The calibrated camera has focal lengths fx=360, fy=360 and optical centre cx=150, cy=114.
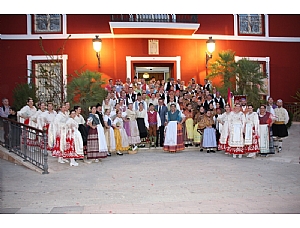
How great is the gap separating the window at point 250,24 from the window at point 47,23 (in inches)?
326

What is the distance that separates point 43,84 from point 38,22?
109 inches

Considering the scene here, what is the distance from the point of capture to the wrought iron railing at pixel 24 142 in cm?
921

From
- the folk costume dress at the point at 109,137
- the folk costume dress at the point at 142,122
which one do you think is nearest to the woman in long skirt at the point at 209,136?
the folk costume dress at the point at 142,122

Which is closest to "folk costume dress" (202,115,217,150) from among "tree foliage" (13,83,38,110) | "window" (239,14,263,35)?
"tree foliage" (13,83,38,110)

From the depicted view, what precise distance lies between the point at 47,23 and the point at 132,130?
7.39 m

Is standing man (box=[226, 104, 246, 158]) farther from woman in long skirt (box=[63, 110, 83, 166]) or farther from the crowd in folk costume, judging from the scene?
woman in long skirt (box=[63, 110, 83, 166])

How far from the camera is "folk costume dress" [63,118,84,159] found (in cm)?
924

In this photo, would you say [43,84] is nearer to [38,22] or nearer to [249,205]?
[38,22]

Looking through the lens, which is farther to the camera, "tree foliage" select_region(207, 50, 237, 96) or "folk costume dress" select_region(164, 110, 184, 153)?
"tree foliage" select_region(207, 50, 237, 96)

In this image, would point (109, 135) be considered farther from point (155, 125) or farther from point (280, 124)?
point (280, 124)

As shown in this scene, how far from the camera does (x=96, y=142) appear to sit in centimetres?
974

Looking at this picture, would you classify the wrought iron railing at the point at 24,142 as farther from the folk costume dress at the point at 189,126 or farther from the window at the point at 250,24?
the window at the point at 250,24

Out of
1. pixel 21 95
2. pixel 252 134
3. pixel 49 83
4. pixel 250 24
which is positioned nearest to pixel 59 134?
pixel 21 95

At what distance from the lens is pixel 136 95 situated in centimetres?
1295
